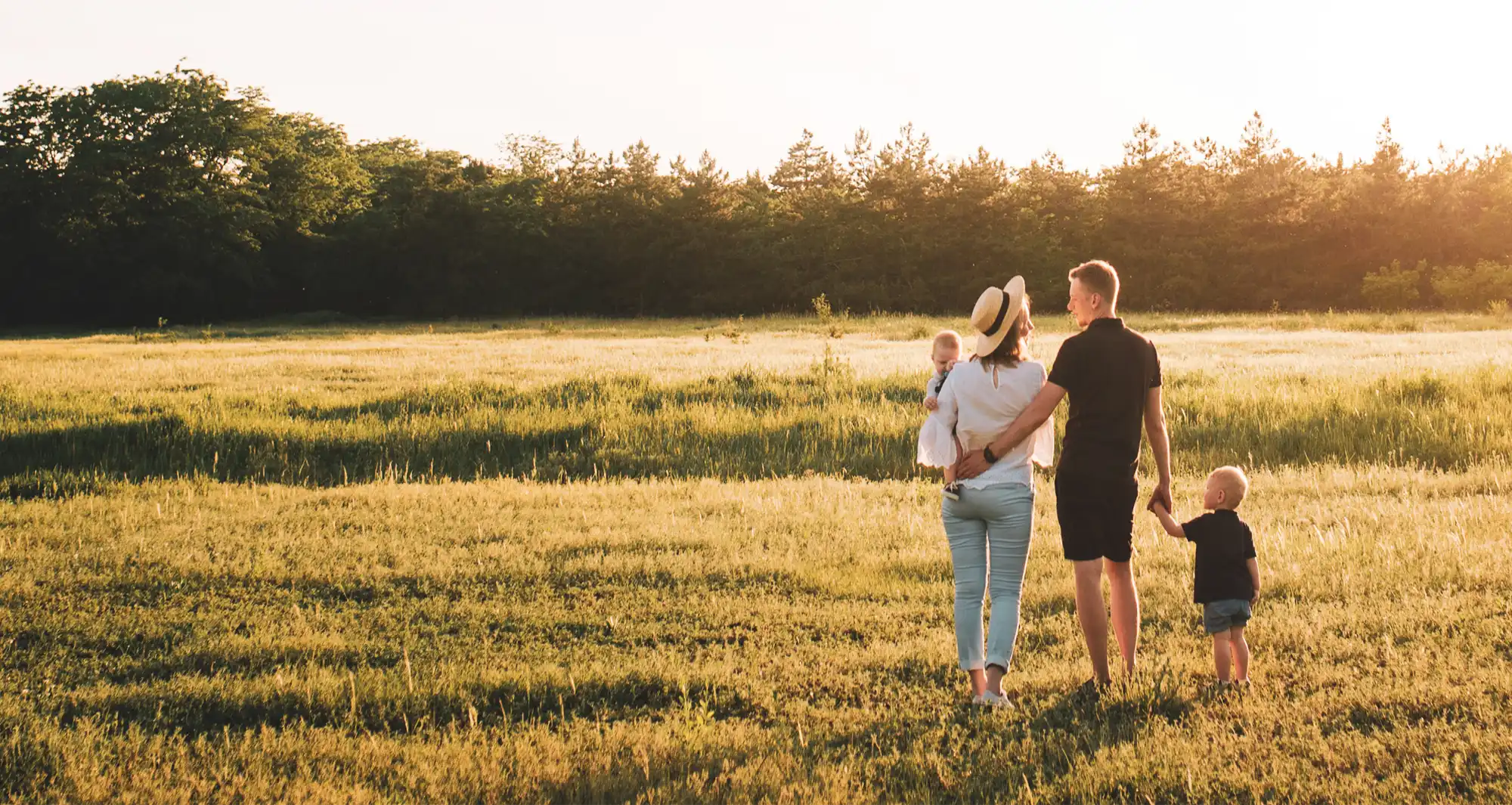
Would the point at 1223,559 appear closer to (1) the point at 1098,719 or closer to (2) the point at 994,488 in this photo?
(1) the point at 1098,719

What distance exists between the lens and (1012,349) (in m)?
5.26

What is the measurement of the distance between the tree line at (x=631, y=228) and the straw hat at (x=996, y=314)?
57.4 metres

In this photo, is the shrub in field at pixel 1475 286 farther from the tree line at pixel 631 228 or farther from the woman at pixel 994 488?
the woman at pixel 994 488

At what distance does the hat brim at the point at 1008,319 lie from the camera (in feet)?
16.8

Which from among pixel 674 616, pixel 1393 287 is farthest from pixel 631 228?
pixel 674 616

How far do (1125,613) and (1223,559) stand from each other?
0.56 meters

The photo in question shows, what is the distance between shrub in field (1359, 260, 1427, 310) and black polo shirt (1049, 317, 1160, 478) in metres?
57.5

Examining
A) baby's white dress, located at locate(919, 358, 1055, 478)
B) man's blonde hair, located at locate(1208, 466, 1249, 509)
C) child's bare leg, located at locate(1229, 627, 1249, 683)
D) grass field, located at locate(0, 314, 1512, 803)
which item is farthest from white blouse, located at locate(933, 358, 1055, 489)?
child's bare leg, located at locate(1229, 627, 1249, 683)

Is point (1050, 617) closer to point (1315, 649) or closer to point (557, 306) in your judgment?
point (1315, 649)

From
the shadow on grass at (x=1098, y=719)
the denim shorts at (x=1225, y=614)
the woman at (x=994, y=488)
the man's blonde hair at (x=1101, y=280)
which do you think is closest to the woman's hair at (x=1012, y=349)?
the woman at (x=994, y=488)

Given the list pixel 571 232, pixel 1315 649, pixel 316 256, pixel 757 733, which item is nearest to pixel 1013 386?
pixel 757 733

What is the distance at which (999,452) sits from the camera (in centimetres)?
516

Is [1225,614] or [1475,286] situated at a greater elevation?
[1475,286]

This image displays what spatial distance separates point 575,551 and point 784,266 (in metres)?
56.5
